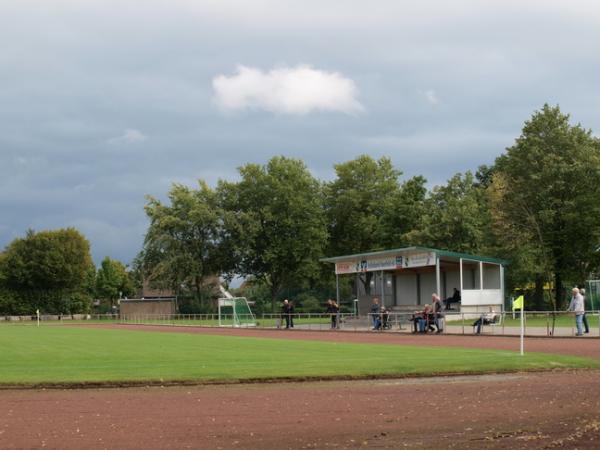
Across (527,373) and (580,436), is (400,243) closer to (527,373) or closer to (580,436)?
(527,373)

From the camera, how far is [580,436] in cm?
1009

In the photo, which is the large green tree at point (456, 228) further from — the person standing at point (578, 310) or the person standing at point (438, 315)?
the person standing at point (578, 310)

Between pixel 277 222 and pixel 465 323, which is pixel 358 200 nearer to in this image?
pixel 277 222

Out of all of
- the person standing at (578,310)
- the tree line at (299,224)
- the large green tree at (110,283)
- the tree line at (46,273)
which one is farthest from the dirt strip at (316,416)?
the large green tree at (110,283)

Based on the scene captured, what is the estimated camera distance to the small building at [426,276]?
45.0m

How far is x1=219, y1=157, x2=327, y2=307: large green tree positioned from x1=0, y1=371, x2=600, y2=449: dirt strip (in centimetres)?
6454

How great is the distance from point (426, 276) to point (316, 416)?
40.7 meters

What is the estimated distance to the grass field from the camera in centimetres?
1858

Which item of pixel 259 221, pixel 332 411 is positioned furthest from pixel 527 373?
pixel 259 221

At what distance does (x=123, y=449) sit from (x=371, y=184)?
74.3 meters

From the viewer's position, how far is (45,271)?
92062 mm

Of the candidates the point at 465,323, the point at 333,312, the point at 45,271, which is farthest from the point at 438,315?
the point at 45,271

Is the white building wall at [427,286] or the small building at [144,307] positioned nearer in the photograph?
the white building wall at [427,286]

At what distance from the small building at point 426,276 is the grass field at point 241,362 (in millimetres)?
18632
